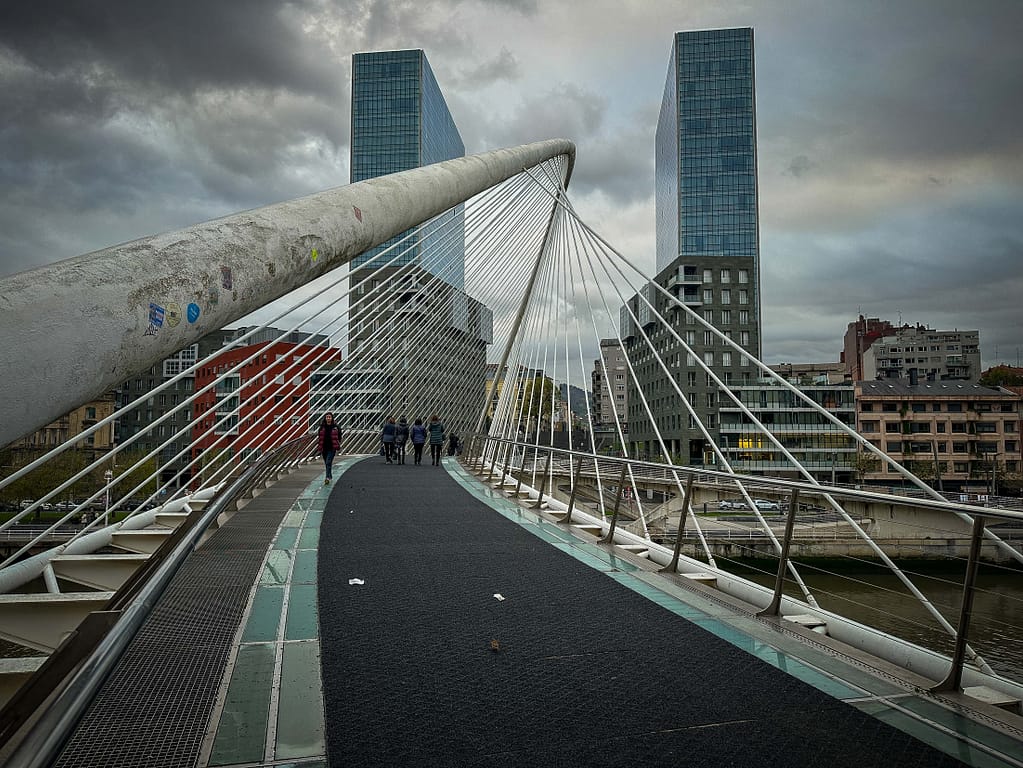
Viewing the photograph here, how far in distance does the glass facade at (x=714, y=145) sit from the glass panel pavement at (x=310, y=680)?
Result: 84784mm

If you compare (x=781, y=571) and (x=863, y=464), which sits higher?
(x=781, y=571)

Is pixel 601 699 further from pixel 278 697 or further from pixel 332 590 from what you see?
pixel 332 590

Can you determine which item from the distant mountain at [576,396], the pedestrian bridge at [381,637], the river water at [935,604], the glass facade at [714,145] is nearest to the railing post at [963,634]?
the pedestrian bridge at [381,637]

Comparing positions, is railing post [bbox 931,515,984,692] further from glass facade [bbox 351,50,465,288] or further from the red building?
glass facade [bbox 351,50,465,288]

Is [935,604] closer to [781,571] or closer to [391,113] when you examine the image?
[781,571]

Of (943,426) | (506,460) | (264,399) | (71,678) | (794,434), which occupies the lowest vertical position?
(794,434)

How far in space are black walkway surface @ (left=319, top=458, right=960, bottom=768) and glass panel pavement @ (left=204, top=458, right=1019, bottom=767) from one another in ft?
0.28

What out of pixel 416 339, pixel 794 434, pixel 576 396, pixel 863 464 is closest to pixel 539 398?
pixel 416 339

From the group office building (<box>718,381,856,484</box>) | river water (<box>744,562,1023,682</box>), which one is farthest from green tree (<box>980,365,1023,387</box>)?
river water (<box>744,562,1023,682</box>)

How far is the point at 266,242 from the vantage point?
2.81 m

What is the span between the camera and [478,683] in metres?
3.12

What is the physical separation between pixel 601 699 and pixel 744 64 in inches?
3916

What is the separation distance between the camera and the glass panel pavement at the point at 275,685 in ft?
8.04

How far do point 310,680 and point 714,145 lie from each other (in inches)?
3673
